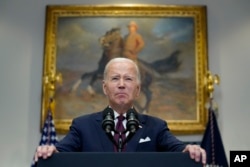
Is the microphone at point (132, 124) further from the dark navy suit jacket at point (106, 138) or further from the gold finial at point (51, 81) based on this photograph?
the gold finial at point (51, 81)

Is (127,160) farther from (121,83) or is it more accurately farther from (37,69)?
(37,69)

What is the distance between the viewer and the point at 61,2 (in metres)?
5.37

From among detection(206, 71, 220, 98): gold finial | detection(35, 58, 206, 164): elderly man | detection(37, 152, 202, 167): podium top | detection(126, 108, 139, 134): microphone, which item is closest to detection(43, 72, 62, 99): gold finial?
detection(206, 71, 220, 98): gold finial

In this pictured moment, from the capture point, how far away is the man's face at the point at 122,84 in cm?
211

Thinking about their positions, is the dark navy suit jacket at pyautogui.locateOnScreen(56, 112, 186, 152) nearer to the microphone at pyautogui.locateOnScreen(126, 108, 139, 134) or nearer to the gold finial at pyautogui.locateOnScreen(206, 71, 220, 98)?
the microphone at pyautogui.locateOnScreen(126, 108, 139, 134)

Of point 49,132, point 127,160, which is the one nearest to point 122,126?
point 127,160

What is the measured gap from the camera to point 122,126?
1890 millimetres

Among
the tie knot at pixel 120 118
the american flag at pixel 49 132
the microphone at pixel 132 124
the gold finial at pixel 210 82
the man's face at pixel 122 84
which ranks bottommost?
the american flag at pixel 49 132

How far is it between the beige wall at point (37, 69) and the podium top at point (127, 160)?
3552 mm

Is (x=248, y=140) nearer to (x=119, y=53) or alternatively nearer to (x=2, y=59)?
(x=119, y=53)

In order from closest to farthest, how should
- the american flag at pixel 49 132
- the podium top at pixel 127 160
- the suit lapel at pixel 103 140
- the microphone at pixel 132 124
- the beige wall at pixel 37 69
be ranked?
1. the podium top at pixel 127 160
2. the microphone at pixel 132 124
3. the suit lapel at pixel 103 140
4. the american flag at pixel 49 132
5. the beige wall at pixel 37 69

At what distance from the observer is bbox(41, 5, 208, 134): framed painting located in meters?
5.04

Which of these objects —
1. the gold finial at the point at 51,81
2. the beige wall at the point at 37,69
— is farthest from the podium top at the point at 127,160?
the beige wall at the point at 37,69

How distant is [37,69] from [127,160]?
3933 millimetres
